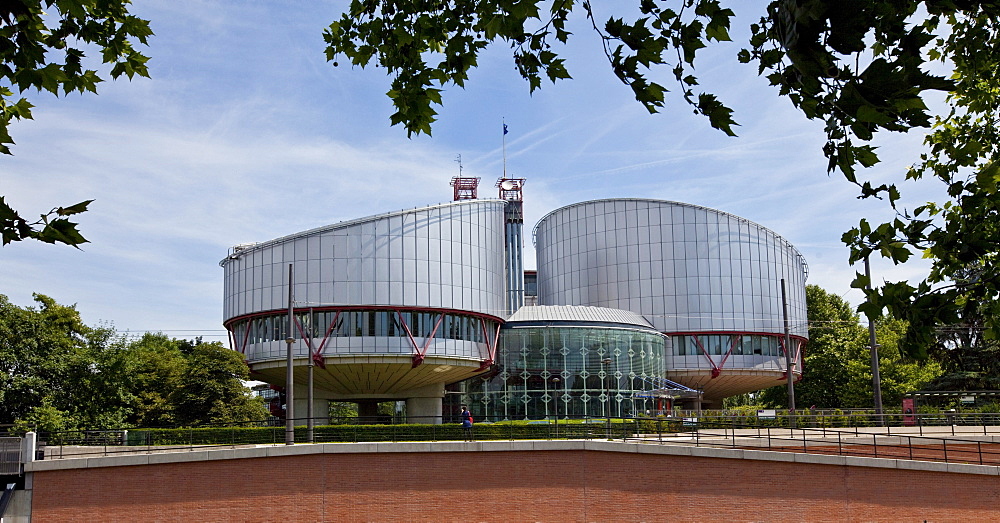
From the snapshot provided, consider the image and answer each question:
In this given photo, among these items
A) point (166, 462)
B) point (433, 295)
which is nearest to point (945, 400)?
point (433, 295)

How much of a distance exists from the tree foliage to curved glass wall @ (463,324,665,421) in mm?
13629

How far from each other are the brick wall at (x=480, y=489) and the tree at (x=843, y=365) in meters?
28.9

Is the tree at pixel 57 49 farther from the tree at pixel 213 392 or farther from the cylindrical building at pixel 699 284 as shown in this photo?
the cylindrical building at pixel 699 284

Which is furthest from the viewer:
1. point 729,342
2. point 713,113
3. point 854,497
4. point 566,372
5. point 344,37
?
point 729,342

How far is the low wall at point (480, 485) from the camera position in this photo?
2547 cm

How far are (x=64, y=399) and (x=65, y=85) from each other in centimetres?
3884

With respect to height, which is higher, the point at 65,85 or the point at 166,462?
the point at 65,85

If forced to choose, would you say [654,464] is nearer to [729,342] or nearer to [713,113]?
[713,113]

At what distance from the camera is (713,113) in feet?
17.2

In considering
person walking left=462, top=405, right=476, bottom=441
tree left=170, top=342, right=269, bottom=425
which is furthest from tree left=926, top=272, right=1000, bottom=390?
tree left=170, top=342, right=269, bottom=425

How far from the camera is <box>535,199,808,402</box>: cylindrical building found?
59.8 m

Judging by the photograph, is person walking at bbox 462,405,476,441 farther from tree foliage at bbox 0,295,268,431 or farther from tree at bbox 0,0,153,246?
tree at bbox 0,0,153,246

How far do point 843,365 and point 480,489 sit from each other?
4497 centimetres

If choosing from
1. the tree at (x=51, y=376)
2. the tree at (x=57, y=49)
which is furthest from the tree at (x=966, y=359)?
the tree at (x=57, y=49)
